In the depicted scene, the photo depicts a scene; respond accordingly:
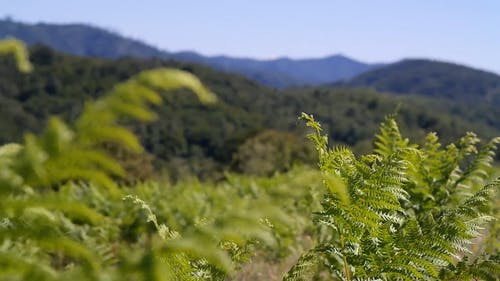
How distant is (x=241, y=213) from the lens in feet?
3.91

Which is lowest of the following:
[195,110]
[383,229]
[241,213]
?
[195,110]

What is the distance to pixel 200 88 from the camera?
1068 mm

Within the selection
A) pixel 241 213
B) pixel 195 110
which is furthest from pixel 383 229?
pixel 195 110

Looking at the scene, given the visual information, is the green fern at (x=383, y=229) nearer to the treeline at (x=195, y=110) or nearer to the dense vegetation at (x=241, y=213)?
the dense vegetation at (x=241, y=213)

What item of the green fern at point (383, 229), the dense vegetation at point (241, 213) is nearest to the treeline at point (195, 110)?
the dense vegetation at point (241, 213)

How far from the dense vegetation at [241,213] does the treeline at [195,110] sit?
5998cm

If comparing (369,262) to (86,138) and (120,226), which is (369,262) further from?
(120,226)

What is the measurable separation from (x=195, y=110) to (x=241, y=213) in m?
113

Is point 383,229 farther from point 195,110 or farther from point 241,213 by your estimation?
point 195,110

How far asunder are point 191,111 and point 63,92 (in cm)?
2430

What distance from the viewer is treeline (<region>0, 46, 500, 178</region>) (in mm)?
93312

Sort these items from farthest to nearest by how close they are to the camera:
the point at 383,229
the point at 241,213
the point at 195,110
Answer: the point at 195,110
the point at 383,229
the point at 241,213

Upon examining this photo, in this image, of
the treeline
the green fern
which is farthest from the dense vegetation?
the treeline

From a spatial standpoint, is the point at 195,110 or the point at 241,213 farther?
the point at 195,110
